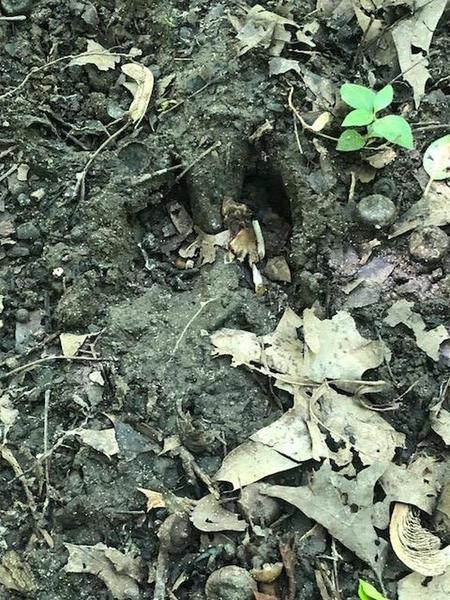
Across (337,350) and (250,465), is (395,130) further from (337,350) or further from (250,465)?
(250,465)

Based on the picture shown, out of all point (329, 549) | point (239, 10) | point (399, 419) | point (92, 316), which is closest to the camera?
point (329, 549)

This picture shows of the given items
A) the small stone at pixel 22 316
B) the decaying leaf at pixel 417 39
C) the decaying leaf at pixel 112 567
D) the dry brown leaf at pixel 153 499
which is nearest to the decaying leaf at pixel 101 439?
the dry brown leaf at pixel 153 499

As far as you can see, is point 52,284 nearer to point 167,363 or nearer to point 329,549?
point 167,363

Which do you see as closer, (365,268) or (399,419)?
(399,419)

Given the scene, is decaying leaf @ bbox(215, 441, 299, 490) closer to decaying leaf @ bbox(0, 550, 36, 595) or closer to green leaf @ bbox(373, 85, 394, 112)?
decaying leaf @ bbox(0, 550, 36, 595)

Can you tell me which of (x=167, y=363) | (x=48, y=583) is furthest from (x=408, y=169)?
(x=48, y=583)

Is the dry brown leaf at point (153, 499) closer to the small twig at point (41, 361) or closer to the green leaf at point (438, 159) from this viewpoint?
the small twig at point (41, 361)
